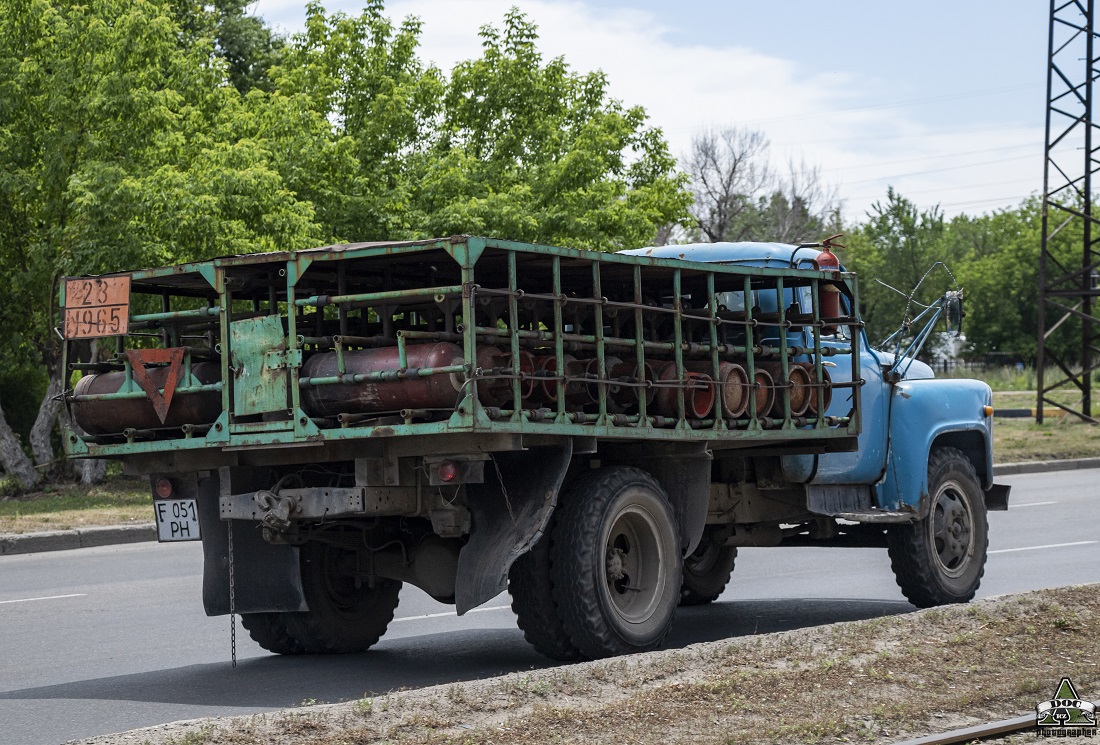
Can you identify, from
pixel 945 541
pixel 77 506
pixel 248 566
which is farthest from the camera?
pixel 77 506

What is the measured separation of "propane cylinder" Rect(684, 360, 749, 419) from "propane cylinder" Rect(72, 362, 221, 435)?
2624 millimetres

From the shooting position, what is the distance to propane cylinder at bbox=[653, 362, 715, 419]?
27.0ft

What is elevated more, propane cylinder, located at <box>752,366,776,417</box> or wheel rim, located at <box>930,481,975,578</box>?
propane cylinder, located at <box>752,366,776,417</box>

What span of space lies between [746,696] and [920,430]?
14.2 feet

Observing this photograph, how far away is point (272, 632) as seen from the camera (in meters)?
8.95

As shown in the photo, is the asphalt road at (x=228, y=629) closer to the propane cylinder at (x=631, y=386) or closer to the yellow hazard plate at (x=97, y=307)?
the propane cylinder at (x=631, y=386)

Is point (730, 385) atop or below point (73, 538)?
atop

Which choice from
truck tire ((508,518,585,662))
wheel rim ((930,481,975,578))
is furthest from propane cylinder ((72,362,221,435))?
wheel rim ((930,481,975,578))

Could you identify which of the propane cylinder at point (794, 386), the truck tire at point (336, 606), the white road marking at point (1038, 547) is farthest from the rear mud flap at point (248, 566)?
the white road marking at point (1038, 547)

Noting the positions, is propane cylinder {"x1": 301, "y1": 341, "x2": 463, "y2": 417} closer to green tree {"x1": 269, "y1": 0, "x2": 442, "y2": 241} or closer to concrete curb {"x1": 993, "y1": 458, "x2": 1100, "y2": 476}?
green tree {"x1": 269, "y1": 0, "x2": 442, "y2": 241}

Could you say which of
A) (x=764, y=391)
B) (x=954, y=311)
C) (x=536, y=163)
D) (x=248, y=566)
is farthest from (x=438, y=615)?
(x=536, y=163)

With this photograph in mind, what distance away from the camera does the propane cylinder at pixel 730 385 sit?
8.59 m

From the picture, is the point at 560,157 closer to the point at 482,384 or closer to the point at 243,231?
the point at 243,231

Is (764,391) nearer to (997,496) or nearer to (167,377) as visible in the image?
(997,496)
